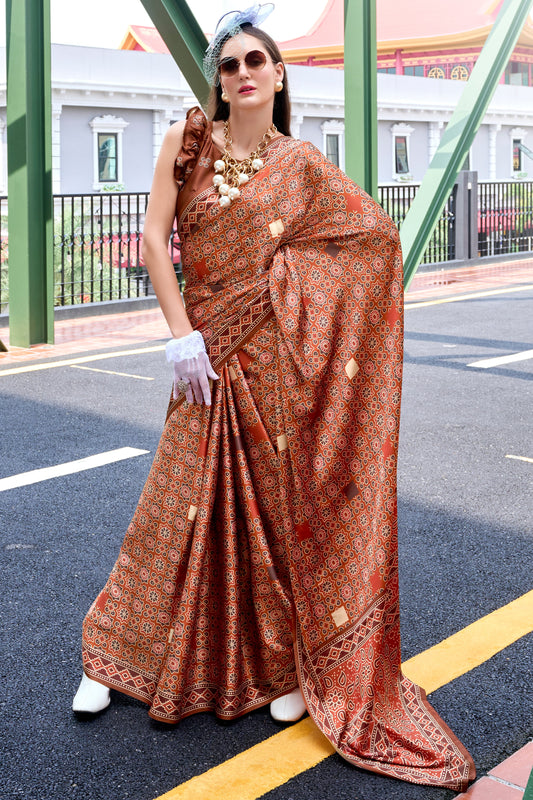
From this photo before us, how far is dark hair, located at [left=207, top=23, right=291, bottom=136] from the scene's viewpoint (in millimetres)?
2463

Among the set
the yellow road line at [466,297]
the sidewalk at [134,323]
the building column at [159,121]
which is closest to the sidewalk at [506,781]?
the sidewalk at [134,323]

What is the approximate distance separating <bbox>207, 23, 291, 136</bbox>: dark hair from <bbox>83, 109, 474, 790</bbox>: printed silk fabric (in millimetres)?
82

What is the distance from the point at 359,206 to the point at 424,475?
7.76ft

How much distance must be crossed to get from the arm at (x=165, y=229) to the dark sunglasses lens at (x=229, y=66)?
157mm

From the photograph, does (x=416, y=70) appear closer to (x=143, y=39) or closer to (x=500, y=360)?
(x=143, y=39)

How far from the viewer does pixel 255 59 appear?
7.98 feet

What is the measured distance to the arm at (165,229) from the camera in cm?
242

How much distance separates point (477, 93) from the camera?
849cm

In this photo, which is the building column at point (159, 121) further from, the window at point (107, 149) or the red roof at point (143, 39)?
the red roof at point (143, 39)

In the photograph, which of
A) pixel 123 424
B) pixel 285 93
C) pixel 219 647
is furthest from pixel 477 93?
pixel 219 647

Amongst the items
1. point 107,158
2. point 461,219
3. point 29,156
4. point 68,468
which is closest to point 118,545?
point 68,468

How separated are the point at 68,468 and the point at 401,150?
36.4 metres

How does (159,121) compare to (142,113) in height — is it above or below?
below

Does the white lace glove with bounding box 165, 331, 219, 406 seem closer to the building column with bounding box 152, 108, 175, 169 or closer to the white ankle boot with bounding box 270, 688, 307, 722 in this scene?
the white ankle boot with bounding box 270, 688, 307, 722
